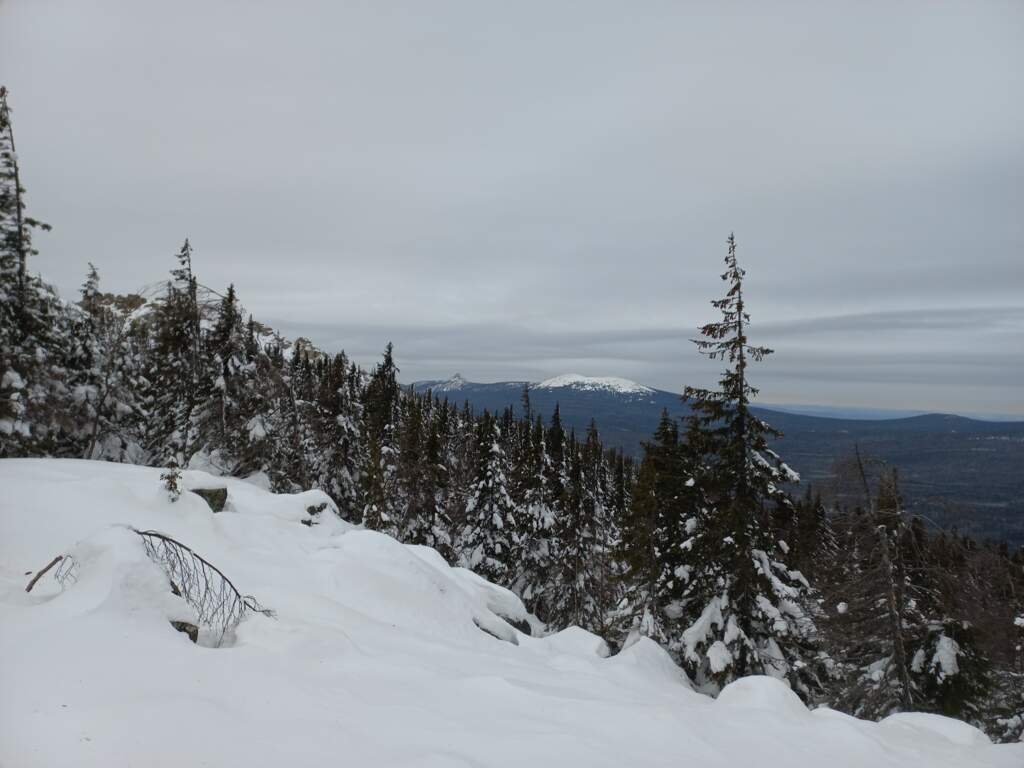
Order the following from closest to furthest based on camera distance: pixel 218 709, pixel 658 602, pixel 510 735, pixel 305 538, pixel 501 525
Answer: pixel 218 709, pixel 510 735, pixel 305 538, pixel 658 602, pixel 501 525

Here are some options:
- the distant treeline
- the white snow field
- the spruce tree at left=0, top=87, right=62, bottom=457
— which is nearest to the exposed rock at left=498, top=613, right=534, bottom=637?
the distant treeline

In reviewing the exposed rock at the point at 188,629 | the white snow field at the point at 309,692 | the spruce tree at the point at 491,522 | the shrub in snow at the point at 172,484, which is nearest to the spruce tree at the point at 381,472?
the spruce tree at the point at 491,522

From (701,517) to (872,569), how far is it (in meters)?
4.67

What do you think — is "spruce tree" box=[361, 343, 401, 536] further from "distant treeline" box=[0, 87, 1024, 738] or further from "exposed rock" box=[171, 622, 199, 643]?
"exposed rock" box=[171, 622, 199, 643]

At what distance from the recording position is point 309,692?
16.3 ft

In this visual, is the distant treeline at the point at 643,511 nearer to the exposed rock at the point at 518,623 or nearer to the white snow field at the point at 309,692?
the exposed rock at the point at 518,623

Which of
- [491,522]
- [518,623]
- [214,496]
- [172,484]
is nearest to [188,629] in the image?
[172,484]

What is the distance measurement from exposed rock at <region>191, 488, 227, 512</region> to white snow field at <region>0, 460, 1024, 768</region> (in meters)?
2.62

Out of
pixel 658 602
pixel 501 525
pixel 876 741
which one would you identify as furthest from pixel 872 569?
pixel 501 525

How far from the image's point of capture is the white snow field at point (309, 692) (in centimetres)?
364

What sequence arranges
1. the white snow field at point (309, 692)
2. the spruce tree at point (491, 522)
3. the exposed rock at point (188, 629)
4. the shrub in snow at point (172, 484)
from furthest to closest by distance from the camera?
1. the spruce tree at point (491, 522)
2. the shrub in snow at point (172, 484)
3. the exposed rock at point (188, 629)
4. the white snow field at point (309, 692)

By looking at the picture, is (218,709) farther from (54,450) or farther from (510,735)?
(54,450)

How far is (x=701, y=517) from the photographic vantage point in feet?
50.4

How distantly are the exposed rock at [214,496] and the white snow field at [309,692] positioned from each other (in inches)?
103
